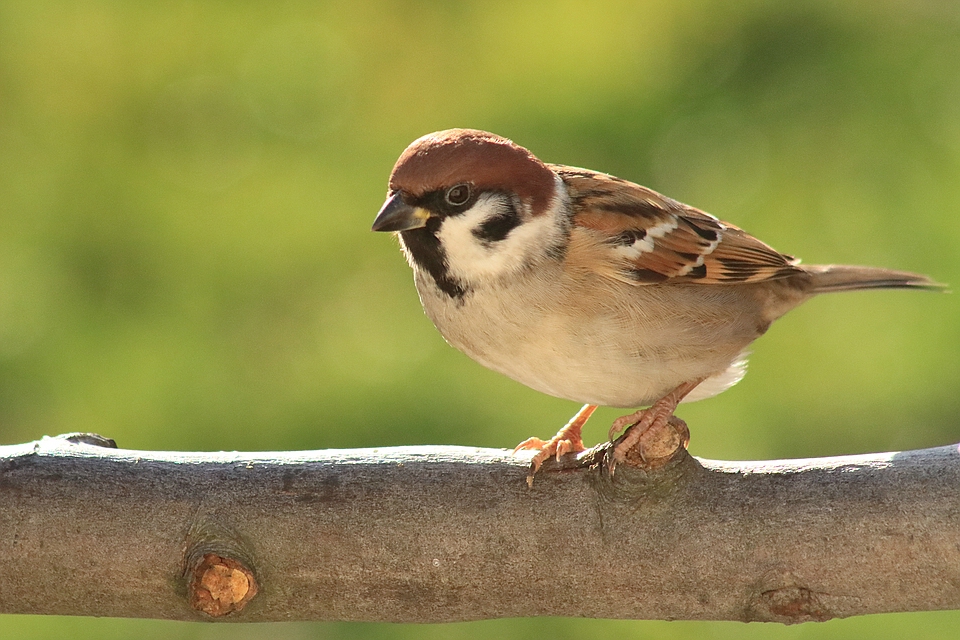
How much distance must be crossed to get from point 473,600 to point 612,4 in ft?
13.4

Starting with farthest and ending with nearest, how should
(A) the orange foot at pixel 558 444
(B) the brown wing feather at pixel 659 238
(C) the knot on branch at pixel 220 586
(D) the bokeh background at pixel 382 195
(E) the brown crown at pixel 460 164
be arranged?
1. (D) the bokeh background at pixel 382 195
2. (B) the brown wing feather at pixel 659 238
3. (E) the brown crown at pixel 460 164
4. (A) the orange foot at pixel 558 444
5. (C) the knot on branch at pixel 220 586

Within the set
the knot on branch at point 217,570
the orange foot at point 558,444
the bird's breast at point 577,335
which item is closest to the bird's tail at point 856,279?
the bird's breast at point 577,335

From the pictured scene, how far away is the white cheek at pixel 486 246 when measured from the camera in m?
2.15

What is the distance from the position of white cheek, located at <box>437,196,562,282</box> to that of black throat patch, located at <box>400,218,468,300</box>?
0.04 feet

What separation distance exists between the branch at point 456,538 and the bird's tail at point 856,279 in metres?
1.06

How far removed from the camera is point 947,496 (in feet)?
5.60

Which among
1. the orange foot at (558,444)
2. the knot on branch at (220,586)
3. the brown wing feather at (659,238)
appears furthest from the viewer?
the brown wing feather at (659,238)

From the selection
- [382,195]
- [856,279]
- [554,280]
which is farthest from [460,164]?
[382,195]

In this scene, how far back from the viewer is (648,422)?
2.05 m

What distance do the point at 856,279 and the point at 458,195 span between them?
1173 millimetres

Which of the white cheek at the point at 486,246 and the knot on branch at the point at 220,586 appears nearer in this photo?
the knot on branch at the point at 220,586

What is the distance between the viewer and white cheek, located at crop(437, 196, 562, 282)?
7.04 ft

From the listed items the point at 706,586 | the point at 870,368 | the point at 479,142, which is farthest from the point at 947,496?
the point at 870,368

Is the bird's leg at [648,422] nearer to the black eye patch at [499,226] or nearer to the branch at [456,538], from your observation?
the branch at [456,538]
